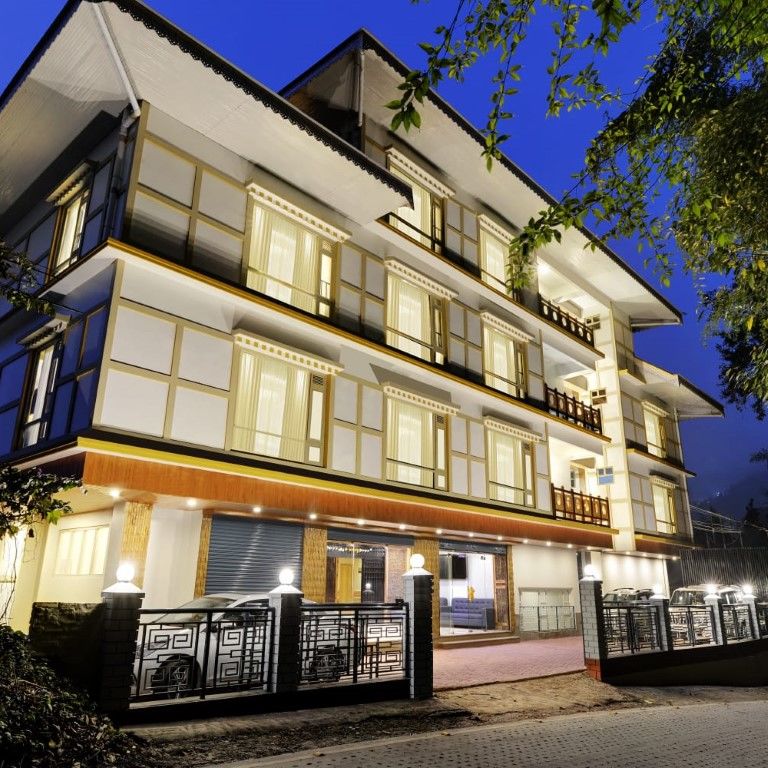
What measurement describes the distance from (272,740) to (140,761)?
159 cm

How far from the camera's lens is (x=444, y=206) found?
17.7 metres

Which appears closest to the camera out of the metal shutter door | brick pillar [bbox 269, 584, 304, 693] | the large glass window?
brick pillar [bbox 269, 584, 304, 693]

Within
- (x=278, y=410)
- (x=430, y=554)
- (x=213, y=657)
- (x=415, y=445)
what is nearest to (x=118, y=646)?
(x=213, y=657)

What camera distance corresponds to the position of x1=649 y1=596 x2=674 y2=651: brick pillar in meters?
13.9

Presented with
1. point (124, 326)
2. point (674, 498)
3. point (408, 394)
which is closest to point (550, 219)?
point (124, 326)

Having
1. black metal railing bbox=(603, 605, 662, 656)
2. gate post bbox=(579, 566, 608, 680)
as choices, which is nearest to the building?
gate post bbox=(579, 566, 608, 680)

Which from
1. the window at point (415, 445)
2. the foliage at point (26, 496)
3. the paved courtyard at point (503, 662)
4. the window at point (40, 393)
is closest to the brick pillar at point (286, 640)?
the paved courtyard at point (503, 662)

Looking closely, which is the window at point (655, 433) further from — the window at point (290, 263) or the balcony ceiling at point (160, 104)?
the window at point (290, 263)

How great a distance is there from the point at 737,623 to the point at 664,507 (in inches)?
364

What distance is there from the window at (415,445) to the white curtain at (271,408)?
2620 mm

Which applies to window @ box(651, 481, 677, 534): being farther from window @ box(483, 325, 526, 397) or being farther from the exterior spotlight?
the exterior spotlight

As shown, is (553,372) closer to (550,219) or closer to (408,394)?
(408,394)

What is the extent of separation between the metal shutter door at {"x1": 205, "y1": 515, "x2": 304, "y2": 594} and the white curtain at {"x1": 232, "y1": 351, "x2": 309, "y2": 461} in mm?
1773

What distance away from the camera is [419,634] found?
376 inches
